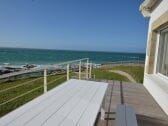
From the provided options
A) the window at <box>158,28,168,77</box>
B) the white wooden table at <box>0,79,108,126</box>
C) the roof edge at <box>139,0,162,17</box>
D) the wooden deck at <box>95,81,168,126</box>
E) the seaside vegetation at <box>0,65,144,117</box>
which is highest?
the roof edge at <box>139,0,162,17</box>

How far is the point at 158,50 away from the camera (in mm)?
4656

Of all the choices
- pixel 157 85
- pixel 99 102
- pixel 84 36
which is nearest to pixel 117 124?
pixel 99 102

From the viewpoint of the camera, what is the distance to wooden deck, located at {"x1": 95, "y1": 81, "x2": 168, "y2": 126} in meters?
2.88

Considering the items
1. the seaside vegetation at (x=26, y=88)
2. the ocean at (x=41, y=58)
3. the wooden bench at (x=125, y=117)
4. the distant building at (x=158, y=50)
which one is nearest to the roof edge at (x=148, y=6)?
the distant building at (x=158, y=50)

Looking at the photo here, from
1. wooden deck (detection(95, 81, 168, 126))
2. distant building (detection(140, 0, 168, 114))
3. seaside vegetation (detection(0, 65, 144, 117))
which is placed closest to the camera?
wooden deck (detection(95, 81, 168, 126))

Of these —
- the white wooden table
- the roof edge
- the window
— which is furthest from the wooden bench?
the roof edge

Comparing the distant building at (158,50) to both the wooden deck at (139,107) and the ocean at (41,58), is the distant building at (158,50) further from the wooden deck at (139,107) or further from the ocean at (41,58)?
the ocean at (41,58)

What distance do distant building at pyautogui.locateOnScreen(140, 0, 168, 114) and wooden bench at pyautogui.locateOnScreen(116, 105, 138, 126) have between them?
6.13 feet

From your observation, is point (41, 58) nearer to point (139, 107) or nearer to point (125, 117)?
point (139, 107)

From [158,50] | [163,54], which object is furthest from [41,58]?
[163,54]

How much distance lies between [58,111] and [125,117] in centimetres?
63

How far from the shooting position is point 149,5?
4906 millimetres

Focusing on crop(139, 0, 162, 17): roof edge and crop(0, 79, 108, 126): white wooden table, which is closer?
crop(0, 79, 108, 126): white wooden table

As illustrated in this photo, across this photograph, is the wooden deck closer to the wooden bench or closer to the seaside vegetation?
the wooden bench
